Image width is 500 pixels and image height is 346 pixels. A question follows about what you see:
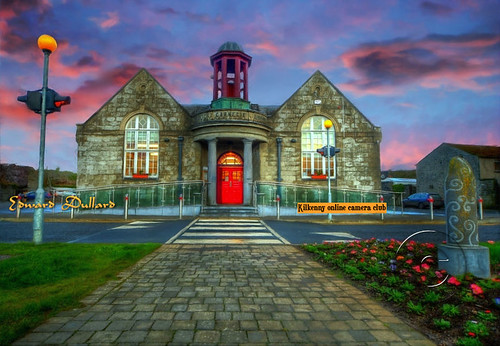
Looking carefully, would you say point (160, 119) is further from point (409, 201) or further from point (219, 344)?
point (409, 201)

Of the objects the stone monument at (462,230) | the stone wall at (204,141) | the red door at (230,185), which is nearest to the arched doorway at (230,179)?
the red door at (230,185)

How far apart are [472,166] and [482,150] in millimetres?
3781

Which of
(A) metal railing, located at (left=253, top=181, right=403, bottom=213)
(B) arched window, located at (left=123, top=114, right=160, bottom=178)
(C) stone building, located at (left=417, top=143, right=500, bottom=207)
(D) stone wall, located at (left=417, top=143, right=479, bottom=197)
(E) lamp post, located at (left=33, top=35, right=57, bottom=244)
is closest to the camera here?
(E) lamp post, located at (left=33, top=35, right=57, bottom=244)

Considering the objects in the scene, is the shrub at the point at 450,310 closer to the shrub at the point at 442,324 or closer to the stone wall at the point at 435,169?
the shrub at the point at 442,324

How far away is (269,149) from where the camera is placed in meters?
19.5

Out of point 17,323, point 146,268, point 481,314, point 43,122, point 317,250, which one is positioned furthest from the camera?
point 43,122

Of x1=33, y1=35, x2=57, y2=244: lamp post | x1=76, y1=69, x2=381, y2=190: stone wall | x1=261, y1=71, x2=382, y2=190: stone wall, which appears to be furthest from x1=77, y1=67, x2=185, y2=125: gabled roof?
x1=33, y1=35, x2=57, y2=244: lamp post

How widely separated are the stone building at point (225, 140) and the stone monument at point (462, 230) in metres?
14.5

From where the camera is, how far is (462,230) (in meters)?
4.40

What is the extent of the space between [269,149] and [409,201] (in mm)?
16298

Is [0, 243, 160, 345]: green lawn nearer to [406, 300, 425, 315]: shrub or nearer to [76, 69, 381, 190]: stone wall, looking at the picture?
[406, 300, 425, 315]: shrub

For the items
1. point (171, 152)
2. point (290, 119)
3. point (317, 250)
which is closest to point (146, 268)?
point (317, 250)

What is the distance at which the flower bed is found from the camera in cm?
275

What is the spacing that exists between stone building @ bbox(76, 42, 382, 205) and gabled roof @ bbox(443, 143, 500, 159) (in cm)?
1795
